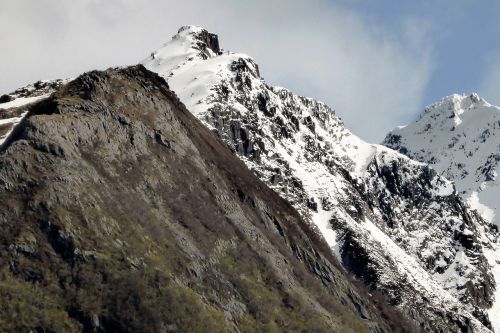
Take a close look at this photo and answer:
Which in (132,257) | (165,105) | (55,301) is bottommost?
(55,301)

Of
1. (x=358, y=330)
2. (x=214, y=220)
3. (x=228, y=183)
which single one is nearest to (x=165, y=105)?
(x=228, y=183)

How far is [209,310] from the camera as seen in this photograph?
136500mm

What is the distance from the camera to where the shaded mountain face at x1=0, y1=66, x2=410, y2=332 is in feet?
421

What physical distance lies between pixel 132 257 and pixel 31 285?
16.6m

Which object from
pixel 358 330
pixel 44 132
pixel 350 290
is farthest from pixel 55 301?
pixel 350 290

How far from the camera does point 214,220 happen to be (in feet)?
536

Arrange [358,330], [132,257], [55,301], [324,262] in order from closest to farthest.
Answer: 1. [55,301]
2. [132,257]
3. [358,330]
4. [324,262]

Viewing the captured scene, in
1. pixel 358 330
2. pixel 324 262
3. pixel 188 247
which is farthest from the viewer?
pixel 324 262

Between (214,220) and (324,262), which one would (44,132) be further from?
(324,262)

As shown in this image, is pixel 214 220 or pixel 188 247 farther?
pixel 214 220

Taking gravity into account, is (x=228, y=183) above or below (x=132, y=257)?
above

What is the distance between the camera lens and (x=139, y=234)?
143 meters

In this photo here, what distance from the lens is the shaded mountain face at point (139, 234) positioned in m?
128

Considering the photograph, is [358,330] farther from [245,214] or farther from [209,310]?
[209,310]
